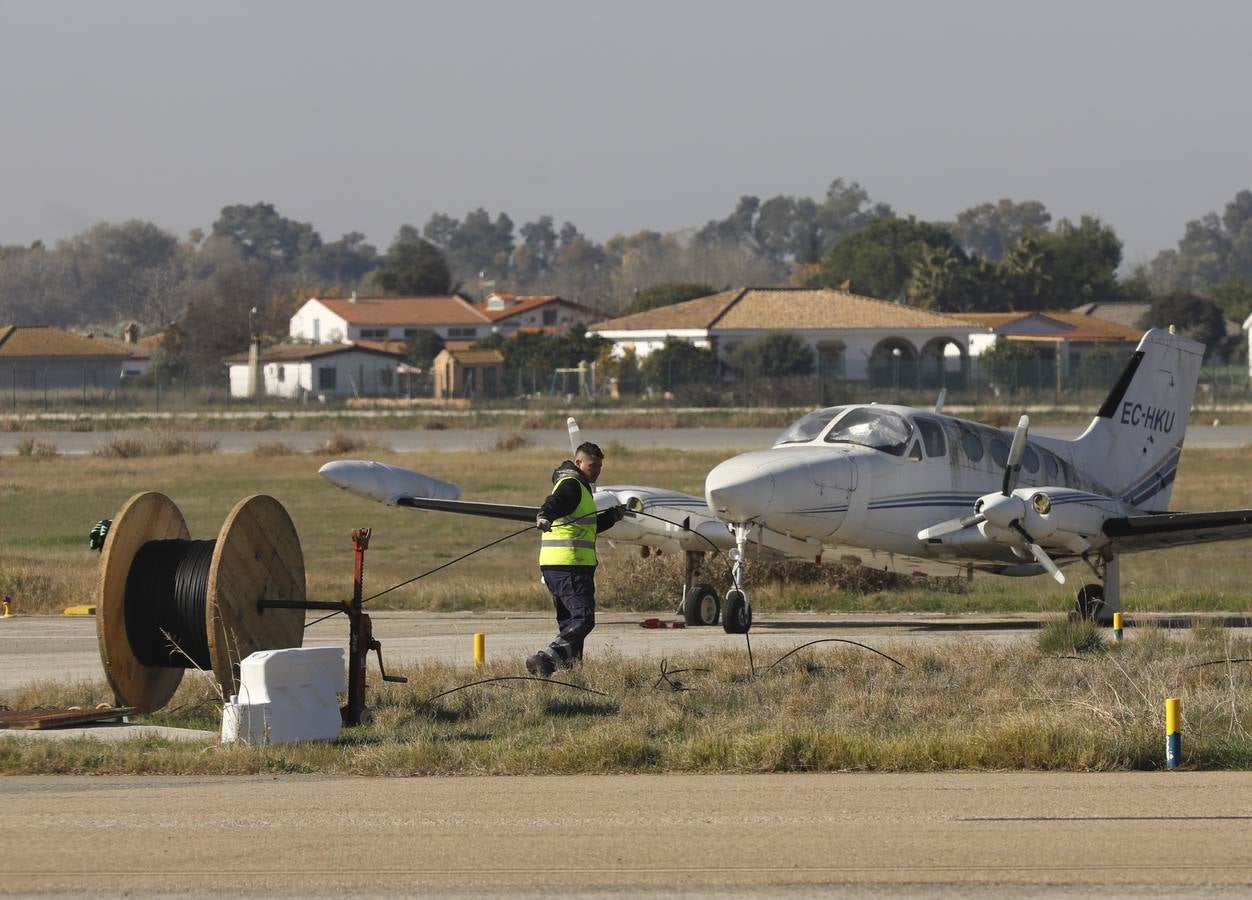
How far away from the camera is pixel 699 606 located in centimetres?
2183

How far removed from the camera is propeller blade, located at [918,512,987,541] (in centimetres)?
2083

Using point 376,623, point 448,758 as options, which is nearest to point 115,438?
point 376,623

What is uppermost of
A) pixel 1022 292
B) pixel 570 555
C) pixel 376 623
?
pixel 1022 292

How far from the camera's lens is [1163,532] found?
21.6m

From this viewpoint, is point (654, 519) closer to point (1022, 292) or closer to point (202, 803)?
point (202, 803)

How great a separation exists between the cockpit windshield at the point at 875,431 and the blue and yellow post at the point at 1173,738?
981 cm

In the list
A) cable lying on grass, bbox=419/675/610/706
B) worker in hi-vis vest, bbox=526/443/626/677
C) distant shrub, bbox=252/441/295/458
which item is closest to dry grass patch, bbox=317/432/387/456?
distant shrub, bbox=252/441/295/458

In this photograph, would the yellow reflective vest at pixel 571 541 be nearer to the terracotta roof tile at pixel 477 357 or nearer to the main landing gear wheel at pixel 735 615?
the main landing gear wheel at pixel 735 615

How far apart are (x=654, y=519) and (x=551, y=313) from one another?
126223 millimetres

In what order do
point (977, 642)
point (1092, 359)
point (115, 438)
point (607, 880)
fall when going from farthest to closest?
point (1092, 359) < point (115, 438) < point (977, 642) < point (607, 880)

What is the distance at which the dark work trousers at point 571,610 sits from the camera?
51.8 ft

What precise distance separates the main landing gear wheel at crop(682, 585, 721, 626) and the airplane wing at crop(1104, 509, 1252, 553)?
191 inches

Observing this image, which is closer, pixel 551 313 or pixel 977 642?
pixel 977 642

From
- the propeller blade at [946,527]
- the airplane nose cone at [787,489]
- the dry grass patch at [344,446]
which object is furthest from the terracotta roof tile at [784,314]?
the airplane nose cone at [787,489]
